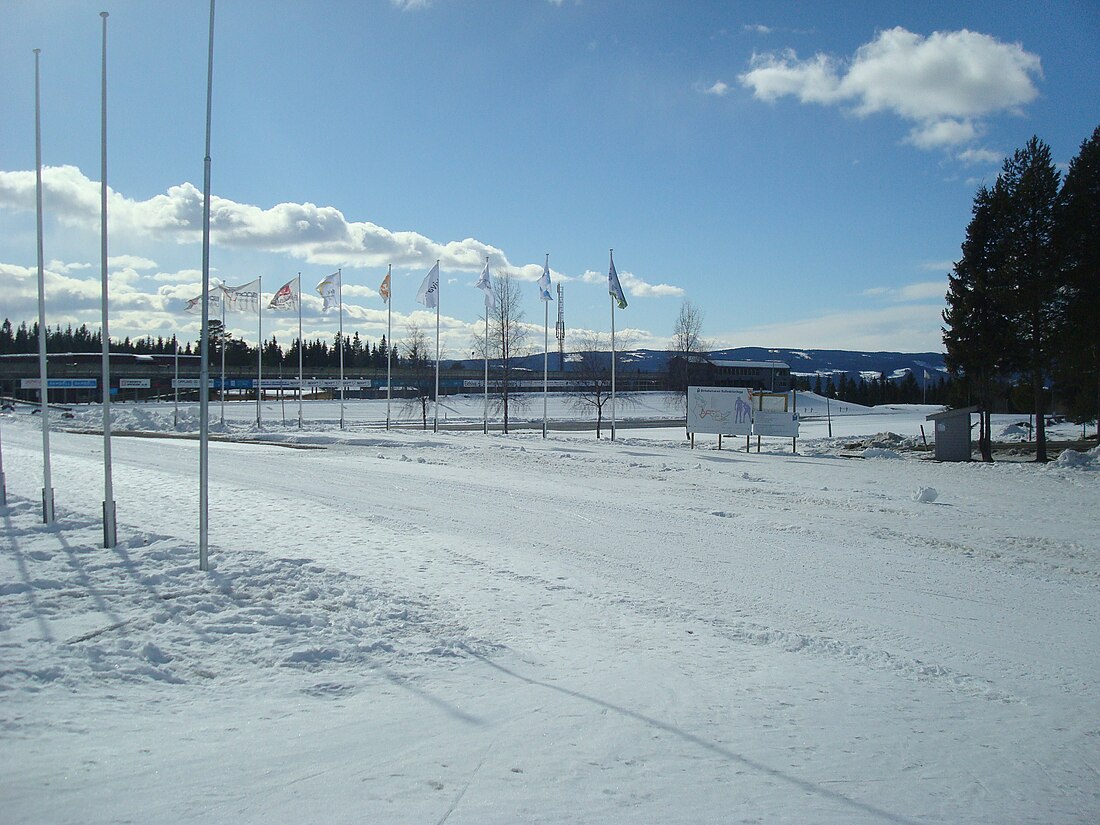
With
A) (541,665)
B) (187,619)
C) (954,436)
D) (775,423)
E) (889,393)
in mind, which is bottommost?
(541,665)

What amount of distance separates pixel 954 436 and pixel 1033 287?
6.80 metres

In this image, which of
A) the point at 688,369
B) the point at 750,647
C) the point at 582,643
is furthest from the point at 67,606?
the point at 688,369

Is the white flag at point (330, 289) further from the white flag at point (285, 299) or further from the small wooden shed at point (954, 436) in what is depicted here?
the small wooden shed at point (954, 436)

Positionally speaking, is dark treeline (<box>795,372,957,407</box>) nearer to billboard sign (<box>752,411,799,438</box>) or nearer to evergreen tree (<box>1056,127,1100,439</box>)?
billboard sign (<box>752,411,799,438</box>)

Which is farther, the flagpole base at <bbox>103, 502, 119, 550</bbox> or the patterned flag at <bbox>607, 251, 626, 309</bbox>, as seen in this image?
the patterned flag at <bbox>607, 251, 626, 309</bbox>

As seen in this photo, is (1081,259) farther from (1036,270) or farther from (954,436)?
(954,436)

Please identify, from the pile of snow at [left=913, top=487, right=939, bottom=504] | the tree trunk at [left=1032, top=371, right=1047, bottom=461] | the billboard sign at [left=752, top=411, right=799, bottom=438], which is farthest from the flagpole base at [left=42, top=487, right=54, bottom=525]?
the tree trunk at [left=1032, top=371, right=1047, bottom=461]

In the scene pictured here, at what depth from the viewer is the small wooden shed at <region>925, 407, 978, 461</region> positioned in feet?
90.6

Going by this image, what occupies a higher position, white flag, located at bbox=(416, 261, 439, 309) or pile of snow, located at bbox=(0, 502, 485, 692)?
white flag, located at bbox=(416, 261, 439, 309)

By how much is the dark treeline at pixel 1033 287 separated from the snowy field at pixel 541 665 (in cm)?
1667

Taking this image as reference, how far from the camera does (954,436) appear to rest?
27.8m

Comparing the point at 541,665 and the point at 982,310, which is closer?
the point at 541,665

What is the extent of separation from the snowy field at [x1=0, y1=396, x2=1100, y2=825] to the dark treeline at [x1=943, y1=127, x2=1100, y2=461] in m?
16.7

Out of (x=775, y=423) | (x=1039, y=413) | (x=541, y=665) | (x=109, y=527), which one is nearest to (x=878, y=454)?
(x=775, y=423)
